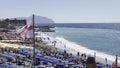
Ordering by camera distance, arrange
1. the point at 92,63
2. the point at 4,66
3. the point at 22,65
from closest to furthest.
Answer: the point at 92,63, the point at 4,66, the point at 22,65

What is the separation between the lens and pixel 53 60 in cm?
3716

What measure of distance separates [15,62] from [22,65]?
3.99 ft

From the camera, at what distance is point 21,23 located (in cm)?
15238

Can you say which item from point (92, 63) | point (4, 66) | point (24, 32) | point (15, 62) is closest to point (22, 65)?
point (15, 62)

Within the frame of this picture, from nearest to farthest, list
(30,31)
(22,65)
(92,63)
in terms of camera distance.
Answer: (92,63)
(30,31)
(22,65)

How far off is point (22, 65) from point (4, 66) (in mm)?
3476

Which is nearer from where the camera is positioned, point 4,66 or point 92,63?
point 92,63

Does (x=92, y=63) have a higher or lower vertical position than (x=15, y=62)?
higher

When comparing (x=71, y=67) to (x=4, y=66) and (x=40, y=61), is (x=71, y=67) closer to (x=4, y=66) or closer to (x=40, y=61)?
(x=40, y=61)

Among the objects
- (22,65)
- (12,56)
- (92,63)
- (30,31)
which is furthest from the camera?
(12,56)

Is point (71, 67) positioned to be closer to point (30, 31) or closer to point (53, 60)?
point (53, 60)

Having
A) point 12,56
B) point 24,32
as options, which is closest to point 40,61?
point 12,56

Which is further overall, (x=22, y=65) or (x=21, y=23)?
(x=21, y=23)

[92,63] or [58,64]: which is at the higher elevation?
[92,63]
